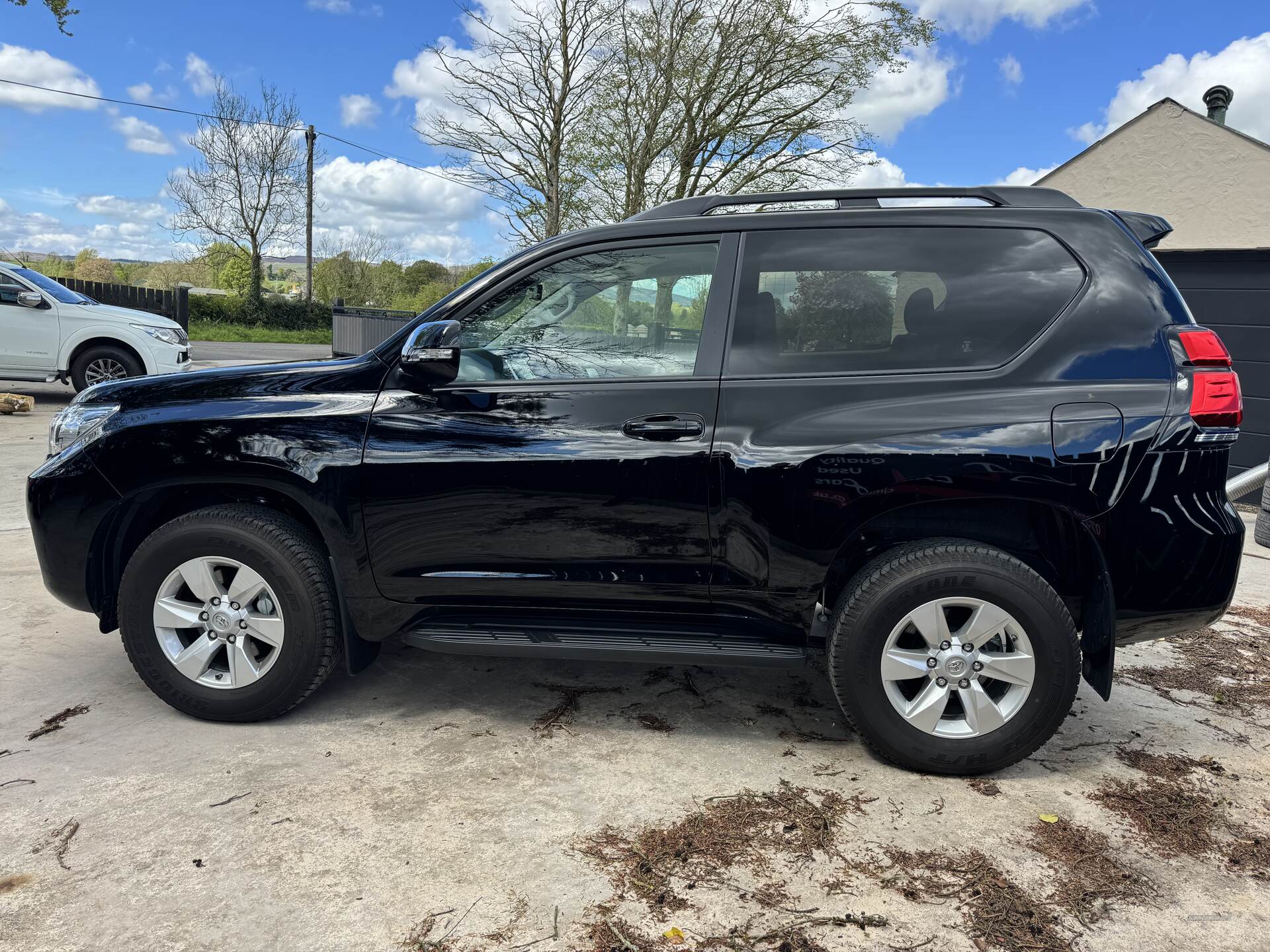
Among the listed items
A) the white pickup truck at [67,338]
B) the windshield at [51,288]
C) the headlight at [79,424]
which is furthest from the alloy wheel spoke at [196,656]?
the windshield at [51,288]

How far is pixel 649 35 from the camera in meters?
17.9

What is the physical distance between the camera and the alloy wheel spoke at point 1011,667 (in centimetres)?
283

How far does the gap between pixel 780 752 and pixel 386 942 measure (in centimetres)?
151

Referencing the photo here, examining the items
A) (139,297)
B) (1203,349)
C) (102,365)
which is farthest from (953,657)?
(139,297)

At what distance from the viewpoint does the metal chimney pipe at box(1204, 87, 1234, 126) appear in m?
15.5

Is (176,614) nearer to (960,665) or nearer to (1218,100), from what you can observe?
(960,665)

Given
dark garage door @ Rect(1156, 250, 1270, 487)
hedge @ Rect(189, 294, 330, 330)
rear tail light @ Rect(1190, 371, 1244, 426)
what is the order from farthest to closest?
1. hedge @ Rect(189, 294, 330, 330)
2. dark garage door @ Rect(1156, 250, 1270, 487)
3. rear tail light @ Rect(1190, 371, 1244, 426)

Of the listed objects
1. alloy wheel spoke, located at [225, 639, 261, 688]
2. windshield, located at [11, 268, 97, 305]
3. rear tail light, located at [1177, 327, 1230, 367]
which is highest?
windshield, located at [11, 268, 97, 305]

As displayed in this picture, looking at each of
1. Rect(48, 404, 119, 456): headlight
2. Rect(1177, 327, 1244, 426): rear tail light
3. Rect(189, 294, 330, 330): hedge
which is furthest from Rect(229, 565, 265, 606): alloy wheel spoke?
Rect(189, 294, 330, 330): hedge

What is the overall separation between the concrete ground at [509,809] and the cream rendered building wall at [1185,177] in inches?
499

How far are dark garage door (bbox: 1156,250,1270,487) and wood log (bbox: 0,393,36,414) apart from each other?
12.9m

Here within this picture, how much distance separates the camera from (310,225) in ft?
123

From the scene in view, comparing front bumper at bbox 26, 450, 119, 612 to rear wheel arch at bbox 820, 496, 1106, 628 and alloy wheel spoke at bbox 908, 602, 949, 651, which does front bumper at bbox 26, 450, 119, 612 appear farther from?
alloy wheel spoke at bbox 908, 602, 949, 651

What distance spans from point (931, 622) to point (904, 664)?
163 millimetres
